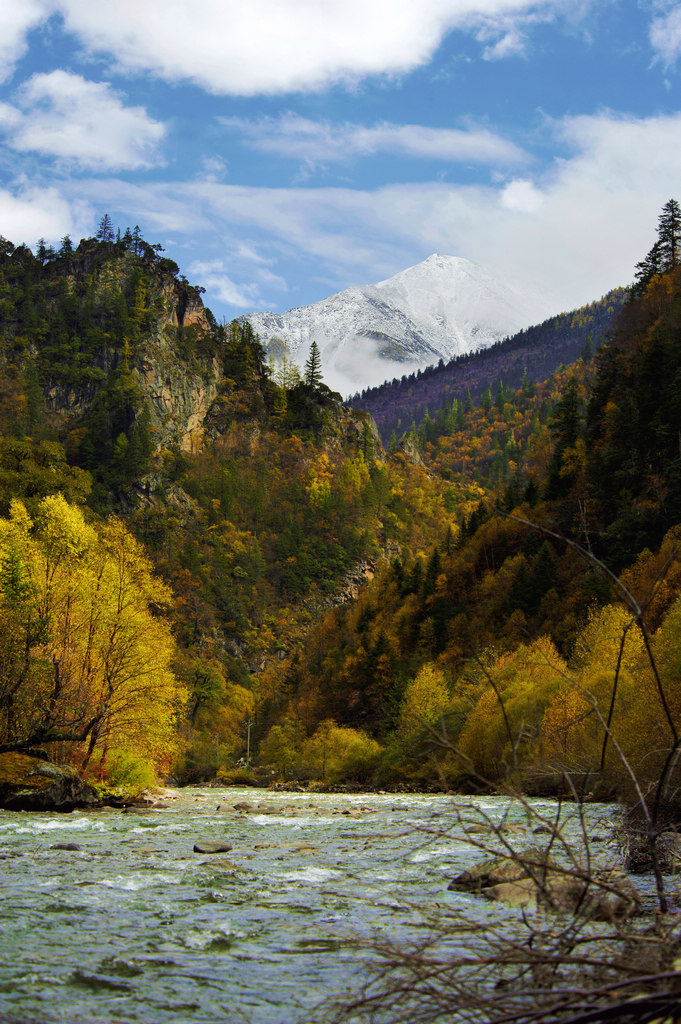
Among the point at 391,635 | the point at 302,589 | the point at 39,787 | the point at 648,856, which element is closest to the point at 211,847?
the point at 39,787

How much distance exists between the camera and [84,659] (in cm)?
3462

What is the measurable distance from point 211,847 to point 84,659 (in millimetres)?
16172

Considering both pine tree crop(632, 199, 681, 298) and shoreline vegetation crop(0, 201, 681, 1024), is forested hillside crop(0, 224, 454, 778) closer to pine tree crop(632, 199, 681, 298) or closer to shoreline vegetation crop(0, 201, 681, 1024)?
shoreline vegetation crop(0, 201, 681, 1024)

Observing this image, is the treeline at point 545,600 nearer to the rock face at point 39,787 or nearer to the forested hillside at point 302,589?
the forested hillside at point 302,589

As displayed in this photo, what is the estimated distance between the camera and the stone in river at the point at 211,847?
2064 cm

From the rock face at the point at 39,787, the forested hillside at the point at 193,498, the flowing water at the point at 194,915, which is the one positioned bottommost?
the rock face at the point at 39,787

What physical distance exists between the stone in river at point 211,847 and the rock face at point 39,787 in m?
9.81

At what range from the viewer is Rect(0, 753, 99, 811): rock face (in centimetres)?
2787

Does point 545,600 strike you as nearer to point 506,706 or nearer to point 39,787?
point 506,706

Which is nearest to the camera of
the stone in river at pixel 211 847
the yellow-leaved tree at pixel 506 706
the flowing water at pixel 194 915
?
the flowing water at pixel 194 915

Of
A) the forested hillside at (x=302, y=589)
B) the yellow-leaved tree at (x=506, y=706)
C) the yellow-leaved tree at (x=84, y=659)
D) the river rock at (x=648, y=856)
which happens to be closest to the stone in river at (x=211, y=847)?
the forested hillside at (x=302, y=589)

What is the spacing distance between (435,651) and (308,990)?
2980 inches

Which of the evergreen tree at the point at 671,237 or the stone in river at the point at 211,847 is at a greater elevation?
the evergreen tree at the point at 671,237

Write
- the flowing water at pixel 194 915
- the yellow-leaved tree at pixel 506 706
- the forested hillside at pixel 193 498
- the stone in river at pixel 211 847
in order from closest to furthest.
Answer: the flowing water at pixel 194 915, the stone in river at pixel 211 847, the yellow-leaved tree at pixel 506 706, the forested hillside at pixel 193 498
